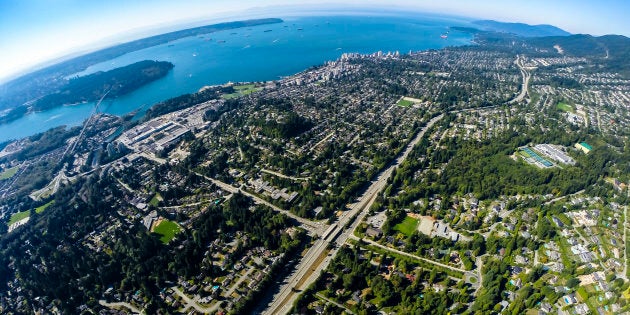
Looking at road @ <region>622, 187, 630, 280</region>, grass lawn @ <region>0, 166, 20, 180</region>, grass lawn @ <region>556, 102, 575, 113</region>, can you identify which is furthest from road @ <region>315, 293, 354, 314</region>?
grass lawn @ <region>556, 102, 575, 113</region>

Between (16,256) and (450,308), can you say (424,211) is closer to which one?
(450,308)

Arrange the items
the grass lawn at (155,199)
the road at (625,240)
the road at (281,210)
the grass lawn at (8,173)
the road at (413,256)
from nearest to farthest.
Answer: the road at (625,240) → the road at (413,256) → the road at (281,210) → the grass lawn at (155,199) → the grass lawn at (8,173)

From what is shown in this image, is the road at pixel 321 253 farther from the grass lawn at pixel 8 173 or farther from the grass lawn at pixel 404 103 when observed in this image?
the grass lawn at pixel 8 173

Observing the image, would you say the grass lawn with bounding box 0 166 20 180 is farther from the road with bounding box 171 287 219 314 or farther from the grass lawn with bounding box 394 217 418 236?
the grass lawn with bounding box 394 217 418 236

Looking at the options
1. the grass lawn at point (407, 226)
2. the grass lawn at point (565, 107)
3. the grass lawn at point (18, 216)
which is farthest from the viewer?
the grass lawn at point (565, 107)

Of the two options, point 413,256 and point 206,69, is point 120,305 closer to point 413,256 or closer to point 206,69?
point 413,256

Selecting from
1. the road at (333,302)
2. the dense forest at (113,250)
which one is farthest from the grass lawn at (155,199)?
the road at (333,302)
